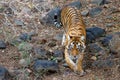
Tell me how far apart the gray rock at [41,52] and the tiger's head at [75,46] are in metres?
0.54

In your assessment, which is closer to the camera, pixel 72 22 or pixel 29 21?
pixel 72 22

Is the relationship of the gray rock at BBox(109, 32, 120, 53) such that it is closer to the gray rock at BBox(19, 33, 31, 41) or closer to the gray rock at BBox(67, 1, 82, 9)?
the gray rock at BBox(19, 33, 31, 41)

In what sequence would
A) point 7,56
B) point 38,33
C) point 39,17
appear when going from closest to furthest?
point 7,56
point 38,33
point 39,17

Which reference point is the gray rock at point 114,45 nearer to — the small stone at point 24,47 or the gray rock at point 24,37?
the small stone at point 24,47

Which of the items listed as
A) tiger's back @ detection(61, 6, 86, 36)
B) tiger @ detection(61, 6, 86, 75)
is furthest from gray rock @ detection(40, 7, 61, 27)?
tiger @ detection(61, 6, 86, 75)

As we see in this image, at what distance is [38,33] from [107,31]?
54.9 inches

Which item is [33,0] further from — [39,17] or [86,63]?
[86,63]

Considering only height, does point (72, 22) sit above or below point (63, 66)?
above

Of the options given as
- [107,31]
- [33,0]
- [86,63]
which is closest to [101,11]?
[107,31]

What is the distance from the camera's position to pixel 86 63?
21.8 ft

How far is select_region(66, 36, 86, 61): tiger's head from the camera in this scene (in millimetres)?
6355

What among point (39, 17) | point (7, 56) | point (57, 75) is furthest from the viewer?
point (39, 17)

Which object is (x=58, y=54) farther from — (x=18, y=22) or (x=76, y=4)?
(x=76, y=4)

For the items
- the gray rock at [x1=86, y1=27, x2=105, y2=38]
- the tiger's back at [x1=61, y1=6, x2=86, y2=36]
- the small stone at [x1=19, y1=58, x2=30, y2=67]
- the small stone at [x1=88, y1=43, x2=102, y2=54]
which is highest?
the tiger's back at [x1=61, y1=6, x2=86, y2=36]
